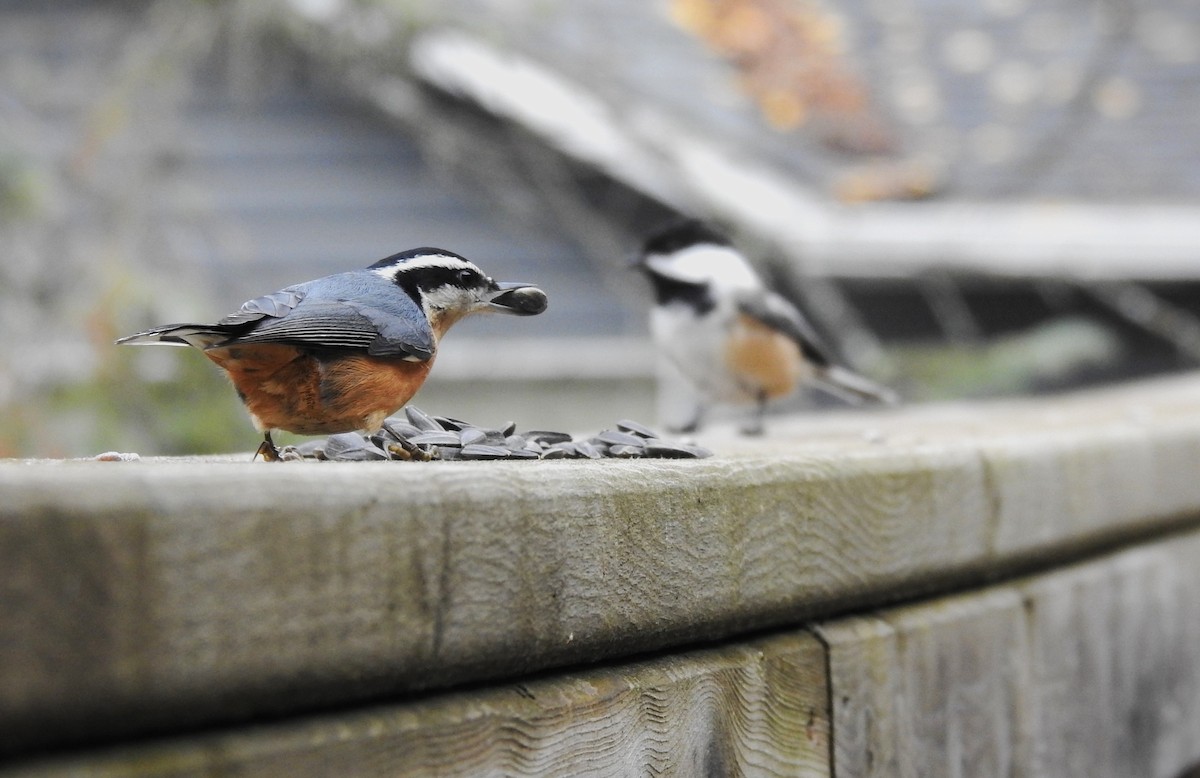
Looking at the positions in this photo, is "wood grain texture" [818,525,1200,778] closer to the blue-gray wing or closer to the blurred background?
the blue-gray wing

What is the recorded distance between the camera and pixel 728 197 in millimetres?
7129

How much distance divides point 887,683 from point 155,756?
1.24 m

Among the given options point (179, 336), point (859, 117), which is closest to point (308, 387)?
point (179, 336)

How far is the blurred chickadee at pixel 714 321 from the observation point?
417cm

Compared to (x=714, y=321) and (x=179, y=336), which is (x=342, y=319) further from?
(x=714, y=321)

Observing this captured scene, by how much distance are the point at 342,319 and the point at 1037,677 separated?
1360 mm

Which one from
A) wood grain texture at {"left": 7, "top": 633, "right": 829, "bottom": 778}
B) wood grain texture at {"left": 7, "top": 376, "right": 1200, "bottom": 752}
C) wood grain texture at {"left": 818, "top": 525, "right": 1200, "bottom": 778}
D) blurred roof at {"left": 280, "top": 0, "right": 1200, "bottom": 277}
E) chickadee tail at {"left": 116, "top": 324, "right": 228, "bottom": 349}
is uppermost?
blurred roof at {"left": 280, "top": 0, "right": 1200, "bottom": 277}

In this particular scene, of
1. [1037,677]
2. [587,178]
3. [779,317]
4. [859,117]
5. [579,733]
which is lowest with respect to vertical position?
[1037,677]

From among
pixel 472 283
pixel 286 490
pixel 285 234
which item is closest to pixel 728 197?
pixel 285 234

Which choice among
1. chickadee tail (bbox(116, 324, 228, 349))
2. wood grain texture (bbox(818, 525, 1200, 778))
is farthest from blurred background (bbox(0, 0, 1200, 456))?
wood grain texture (bbox(818, 525, 1200, 778))

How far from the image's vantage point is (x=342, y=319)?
202 cm

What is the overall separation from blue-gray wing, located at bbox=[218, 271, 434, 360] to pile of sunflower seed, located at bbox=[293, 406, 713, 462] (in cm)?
14

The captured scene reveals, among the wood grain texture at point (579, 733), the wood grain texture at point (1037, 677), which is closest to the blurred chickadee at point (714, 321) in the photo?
the wood grain texture at point (1037, 677)

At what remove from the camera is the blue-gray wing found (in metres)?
1.95
